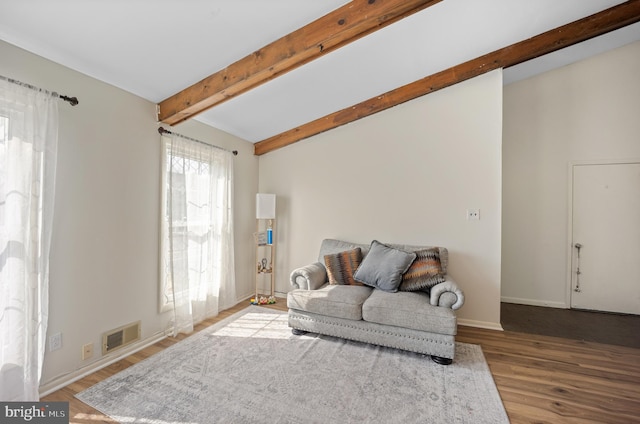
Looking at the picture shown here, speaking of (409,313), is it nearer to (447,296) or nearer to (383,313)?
(383,313)

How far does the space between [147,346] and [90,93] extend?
224cm

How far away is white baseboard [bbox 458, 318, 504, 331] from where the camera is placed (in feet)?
10.0

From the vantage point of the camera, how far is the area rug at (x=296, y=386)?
172cm

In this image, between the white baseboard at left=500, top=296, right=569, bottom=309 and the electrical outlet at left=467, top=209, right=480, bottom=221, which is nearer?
the electrical outlet at left=467, top=209, right=480, bottom=221

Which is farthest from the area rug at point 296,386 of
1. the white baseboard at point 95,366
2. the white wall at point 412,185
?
the white wall at point 412,185

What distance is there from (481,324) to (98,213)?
12.9 ft

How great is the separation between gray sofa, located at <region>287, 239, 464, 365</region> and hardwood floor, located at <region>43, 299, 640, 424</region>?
1.72 ft

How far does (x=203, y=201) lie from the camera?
3.21 metres

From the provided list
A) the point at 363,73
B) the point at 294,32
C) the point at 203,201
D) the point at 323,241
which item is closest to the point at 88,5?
the point at 294,32

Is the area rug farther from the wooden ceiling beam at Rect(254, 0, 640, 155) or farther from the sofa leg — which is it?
the wooden ceiling beam at Rect(254, 0, 640, 155)

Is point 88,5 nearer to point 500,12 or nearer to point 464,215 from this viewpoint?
point 500,12

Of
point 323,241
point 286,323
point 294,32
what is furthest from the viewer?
point 323,241

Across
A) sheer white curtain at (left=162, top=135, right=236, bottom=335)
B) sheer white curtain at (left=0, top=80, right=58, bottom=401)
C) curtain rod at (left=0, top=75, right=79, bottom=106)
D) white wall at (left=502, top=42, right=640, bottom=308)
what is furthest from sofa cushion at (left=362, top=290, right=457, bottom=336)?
curtain rod at (left=0, top=75, right=79, bottom=106)

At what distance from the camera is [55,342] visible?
6.46 feet
